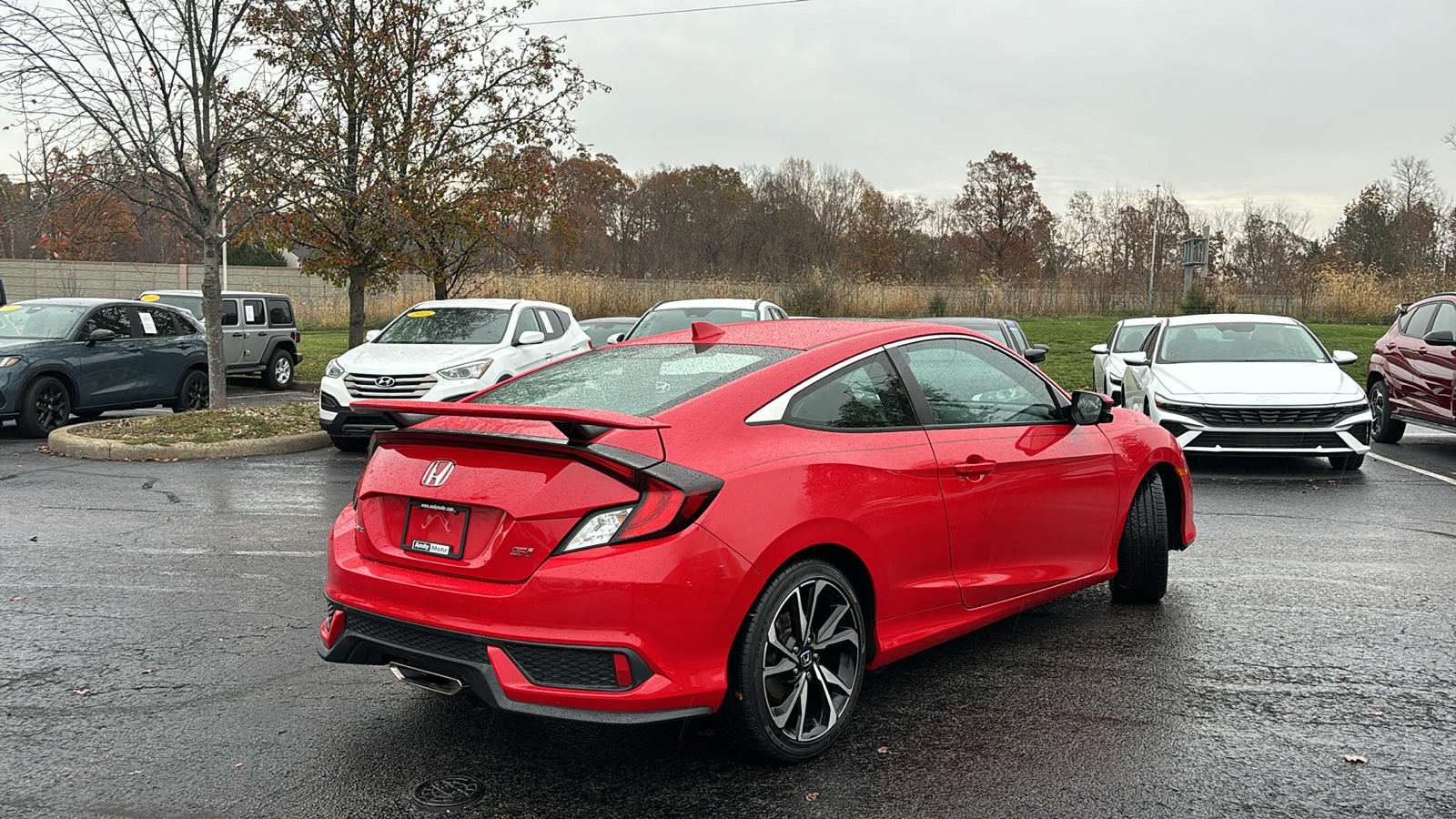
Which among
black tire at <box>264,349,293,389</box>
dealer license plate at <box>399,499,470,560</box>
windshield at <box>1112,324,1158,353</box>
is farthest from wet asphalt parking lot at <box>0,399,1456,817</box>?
black tire at <box>264,349,293,389</box>

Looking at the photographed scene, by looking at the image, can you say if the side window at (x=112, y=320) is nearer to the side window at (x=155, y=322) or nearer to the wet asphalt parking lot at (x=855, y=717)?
the side window at (x=155, y=322)

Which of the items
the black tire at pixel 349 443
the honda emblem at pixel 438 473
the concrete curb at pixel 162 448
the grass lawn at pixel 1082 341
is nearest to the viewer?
the honda emblem at pixel 438 473

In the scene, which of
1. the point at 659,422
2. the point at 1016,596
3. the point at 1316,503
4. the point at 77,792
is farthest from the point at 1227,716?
the point at 1316,503

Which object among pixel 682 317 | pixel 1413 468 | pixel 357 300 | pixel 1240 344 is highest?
pixel 357 300

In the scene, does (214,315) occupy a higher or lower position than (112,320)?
higher

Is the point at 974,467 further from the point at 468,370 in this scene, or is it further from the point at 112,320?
the point at 112,320

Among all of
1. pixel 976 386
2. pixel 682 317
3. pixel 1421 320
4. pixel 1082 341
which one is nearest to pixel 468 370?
pixel 682 317

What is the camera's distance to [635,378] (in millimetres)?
4312

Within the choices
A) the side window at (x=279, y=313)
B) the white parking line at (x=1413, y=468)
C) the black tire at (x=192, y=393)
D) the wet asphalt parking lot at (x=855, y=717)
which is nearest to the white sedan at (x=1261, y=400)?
the white parking line at (x=1413, y=468)

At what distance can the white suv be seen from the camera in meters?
12.0

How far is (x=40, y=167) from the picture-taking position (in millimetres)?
14102

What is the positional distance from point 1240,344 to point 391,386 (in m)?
9.42

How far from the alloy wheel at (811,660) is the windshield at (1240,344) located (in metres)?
9.35

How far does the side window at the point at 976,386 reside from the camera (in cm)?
467
